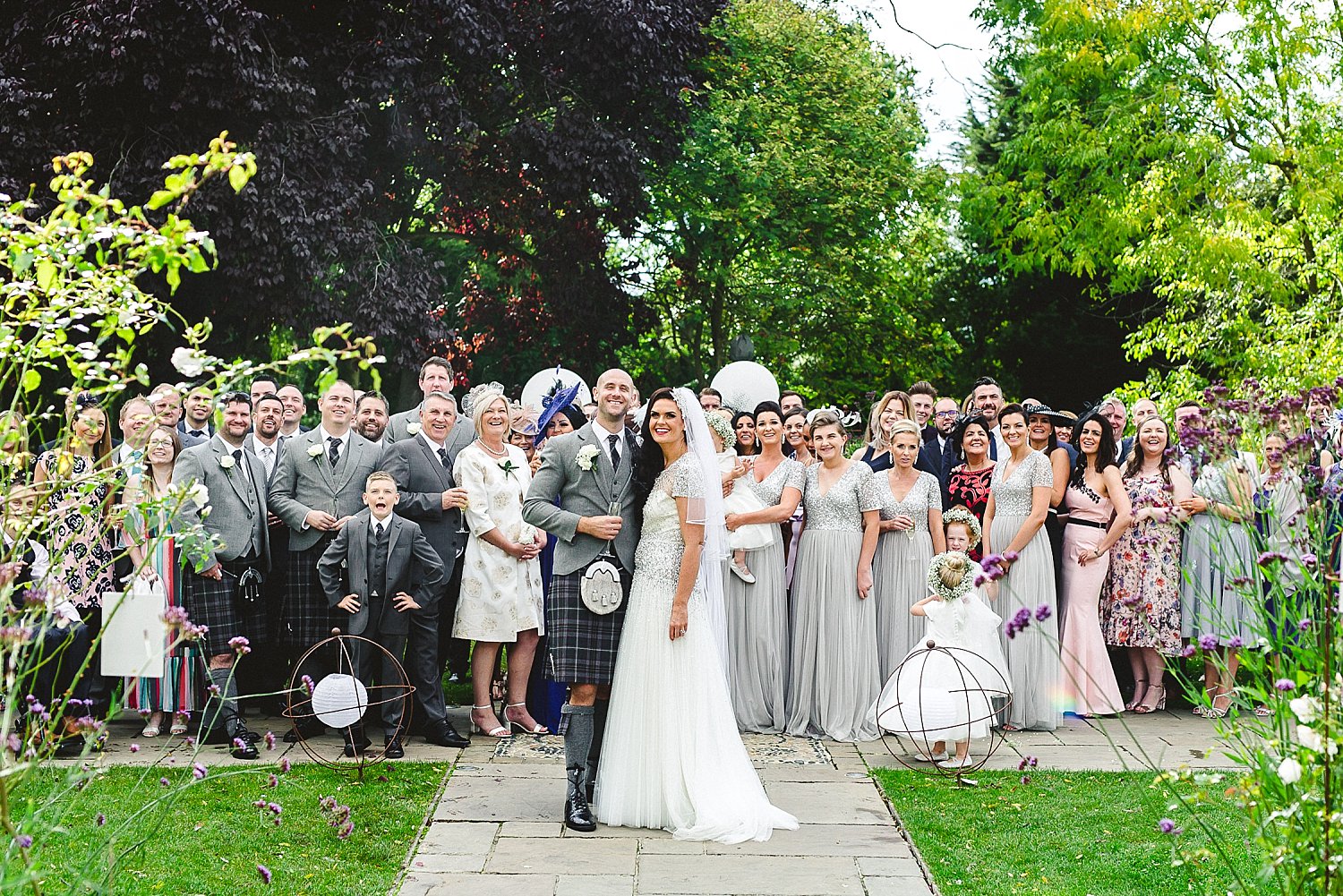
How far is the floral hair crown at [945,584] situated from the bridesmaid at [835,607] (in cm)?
105

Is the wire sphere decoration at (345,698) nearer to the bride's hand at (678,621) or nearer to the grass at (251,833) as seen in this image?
the grass at (251,833)

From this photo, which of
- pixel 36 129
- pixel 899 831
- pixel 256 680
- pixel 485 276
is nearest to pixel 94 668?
pixel 256 680

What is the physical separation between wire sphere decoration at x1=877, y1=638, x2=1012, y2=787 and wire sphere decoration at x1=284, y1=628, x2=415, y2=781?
2.55m

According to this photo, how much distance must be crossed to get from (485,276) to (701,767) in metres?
16.3

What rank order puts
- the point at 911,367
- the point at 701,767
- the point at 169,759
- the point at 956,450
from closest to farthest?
the point at 701,767 → the point at 169,759 → the point at 956,450 → the point at 911,367

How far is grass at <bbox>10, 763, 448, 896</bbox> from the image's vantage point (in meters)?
5.09

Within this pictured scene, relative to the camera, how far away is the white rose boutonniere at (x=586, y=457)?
19.5ft

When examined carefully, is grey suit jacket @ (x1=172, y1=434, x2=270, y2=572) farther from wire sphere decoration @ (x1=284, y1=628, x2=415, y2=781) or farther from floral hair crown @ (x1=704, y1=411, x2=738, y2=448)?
floral hair crown @ (x1=704, y1=411, x2=738, y2=448)

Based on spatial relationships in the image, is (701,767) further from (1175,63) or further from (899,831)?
(1175,63)

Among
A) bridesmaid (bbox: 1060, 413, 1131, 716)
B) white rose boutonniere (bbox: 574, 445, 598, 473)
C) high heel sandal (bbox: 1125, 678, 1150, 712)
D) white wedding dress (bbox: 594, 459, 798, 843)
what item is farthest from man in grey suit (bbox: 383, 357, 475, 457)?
high heel sandal (bbox: 1125, 678, 1150, 712)

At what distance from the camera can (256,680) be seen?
8.46m

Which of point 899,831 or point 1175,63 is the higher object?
point 1175,63

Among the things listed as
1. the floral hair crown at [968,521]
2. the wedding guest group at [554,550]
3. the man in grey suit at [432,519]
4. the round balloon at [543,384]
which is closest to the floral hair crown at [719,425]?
the wedding guest group at [554,550]

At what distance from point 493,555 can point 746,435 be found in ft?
6.84
